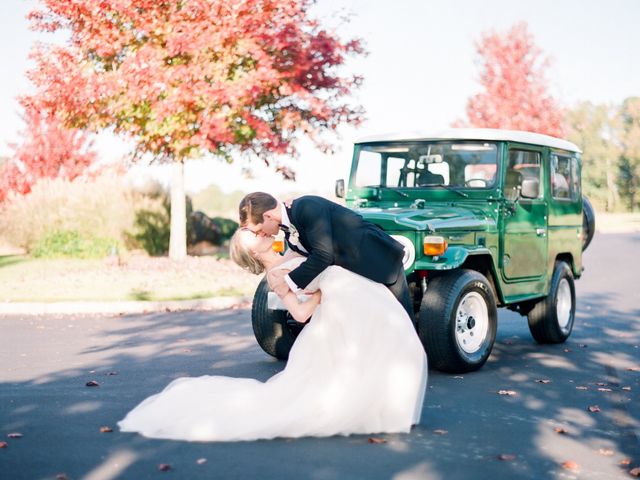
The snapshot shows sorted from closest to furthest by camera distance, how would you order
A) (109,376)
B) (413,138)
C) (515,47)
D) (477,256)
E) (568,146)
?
(109,376) → (477,256) → (413,138) → (568,146) → (515,47)

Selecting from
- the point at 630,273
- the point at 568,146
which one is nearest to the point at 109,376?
the point at 568,146

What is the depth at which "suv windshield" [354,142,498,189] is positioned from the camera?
958 cm

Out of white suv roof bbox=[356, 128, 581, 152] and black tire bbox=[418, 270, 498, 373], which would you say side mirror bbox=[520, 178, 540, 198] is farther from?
black tire bbox=[418, 270, 498, 373]

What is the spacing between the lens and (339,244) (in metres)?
6.62

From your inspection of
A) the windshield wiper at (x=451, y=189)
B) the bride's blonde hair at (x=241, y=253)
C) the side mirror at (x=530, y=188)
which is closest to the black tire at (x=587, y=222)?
the side mirror at (x=530, y=188)

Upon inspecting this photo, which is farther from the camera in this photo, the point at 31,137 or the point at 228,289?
the point at 31,137

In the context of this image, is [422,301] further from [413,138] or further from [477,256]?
[413,138]

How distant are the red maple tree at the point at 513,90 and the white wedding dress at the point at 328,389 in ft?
104

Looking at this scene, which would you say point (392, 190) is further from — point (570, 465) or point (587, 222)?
point (570, 465)

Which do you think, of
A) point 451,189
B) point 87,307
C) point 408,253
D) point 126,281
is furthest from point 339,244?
point 126,281

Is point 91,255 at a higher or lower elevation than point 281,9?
lower

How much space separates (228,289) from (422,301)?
7816 mm

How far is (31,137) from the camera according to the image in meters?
32.5

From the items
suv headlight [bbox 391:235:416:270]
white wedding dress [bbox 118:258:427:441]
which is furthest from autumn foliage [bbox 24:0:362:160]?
white wedding dress [bbox 118:258:427:441]
